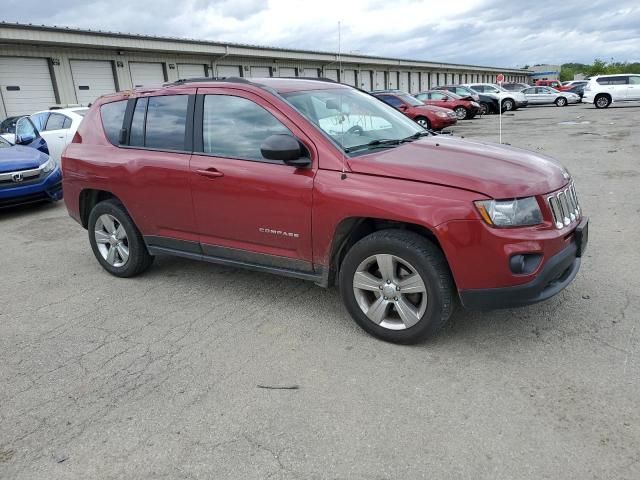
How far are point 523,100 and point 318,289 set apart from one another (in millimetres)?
31592

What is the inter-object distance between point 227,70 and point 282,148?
27.2m

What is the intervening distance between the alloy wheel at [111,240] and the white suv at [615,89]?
1182 inches

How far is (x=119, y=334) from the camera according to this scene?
3.78 metres

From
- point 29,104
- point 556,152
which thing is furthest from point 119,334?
point 29,104

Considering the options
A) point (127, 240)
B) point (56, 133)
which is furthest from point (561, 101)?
point (127, 240)

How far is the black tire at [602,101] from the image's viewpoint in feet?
92.4

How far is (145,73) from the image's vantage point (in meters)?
24.5

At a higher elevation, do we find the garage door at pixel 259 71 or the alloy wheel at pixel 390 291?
the garage door at pixel 259 71

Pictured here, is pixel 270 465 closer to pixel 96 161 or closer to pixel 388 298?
pixel 388 298

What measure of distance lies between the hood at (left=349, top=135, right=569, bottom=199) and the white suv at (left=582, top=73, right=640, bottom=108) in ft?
94.8

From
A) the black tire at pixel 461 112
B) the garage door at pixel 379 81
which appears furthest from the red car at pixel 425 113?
the garage door at pixel 379 81

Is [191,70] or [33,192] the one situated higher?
[191,70]

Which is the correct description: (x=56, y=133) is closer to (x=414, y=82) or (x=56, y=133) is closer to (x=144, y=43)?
(x=144, y=43)

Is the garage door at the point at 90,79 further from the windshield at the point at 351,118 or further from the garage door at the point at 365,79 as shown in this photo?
the garage door at the point at 365,79
